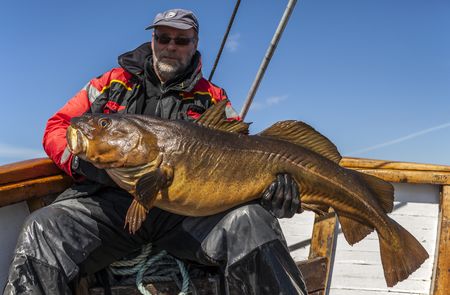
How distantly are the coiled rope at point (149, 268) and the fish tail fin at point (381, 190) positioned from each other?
131 centimetres

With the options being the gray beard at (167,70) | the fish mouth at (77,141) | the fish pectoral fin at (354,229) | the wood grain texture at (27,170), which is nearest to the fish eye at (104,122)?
the fish mouth at (77,141)

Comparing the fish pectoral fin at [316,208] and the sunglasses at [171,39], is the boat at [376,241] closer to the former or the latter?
the fish pectoral fin at [316,208]

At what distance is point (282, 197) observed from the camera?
3.22 metres

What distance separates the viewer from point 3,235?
12.4ft

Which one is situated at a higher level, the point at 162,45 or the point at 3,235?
the point at 162,45

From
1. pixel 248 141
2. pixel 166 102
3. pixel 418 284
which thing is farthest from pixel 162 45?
pixel 418 284

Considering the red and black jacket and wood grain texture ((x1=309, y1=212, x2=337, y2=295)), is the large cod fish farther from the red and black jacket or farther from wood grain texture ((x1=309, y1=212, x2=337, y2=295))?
wood grain texture ((x1=309, y1=212, x2=337, y2=295))

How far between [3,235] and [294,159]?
1995 mm

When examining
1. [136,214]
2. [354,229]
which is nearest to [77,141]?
[136,214]

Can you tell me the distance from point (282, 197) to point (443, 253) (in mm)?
2417

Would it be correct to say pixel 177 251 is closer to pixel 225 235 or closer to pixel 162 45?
pixel 225 235

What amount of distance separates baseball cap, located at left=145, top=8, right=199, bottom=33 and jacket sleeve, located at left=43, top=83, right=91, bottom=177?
76cm

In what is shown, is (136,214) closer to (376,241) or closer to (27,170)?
(27,170)

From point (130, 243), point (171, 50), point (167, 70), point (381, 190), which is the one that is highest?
point (171, 50)
